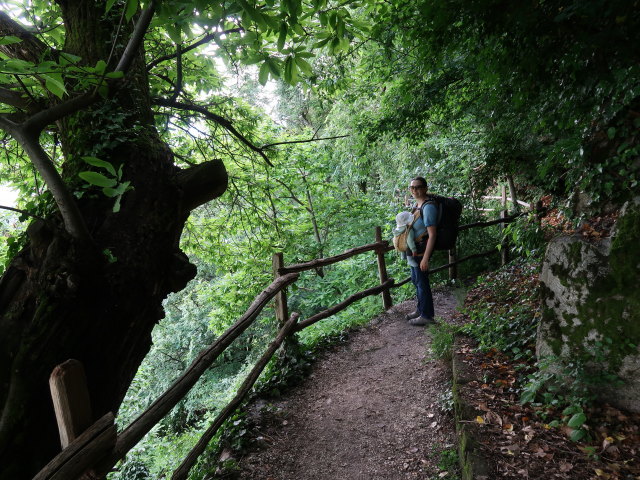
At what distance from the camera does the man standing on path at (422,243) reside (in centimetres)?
480

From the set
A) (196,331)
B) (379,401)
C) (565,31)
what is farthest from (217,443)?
(196,331)

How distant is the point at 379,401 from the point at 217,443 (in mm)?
1633

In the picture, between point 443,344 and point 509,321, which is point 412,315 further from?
point 509,321

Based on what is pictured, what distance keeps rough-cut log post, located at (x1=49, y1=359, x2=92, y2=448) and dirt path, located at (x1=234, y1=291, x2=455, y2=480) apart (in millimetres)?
1781

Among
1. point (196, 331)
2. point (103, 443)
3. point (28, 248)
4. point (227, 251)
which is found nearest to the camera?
point (103, 443)

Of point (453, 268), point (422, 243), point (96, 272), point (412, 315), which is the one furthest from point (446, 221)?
point (96, 272)

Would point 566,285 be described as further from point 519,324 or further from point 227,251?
point 227,251

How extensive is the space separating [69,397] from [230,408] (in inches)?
82.6

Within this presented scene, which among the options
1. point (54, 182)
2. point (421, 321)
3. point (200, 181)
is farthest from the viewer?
point (421, 321)

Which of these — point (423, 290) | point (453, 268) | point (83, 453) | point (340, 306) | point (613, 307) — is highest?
point (83, 453)

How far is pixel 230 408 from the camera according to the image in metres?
3.43

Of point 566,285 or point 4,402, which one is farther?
point 566,285

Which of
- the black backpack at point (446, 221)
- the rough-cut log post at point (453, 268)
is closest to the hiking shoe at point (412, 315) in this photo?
the black backpack at point (446, 221)

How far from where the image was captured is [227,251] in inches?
238
